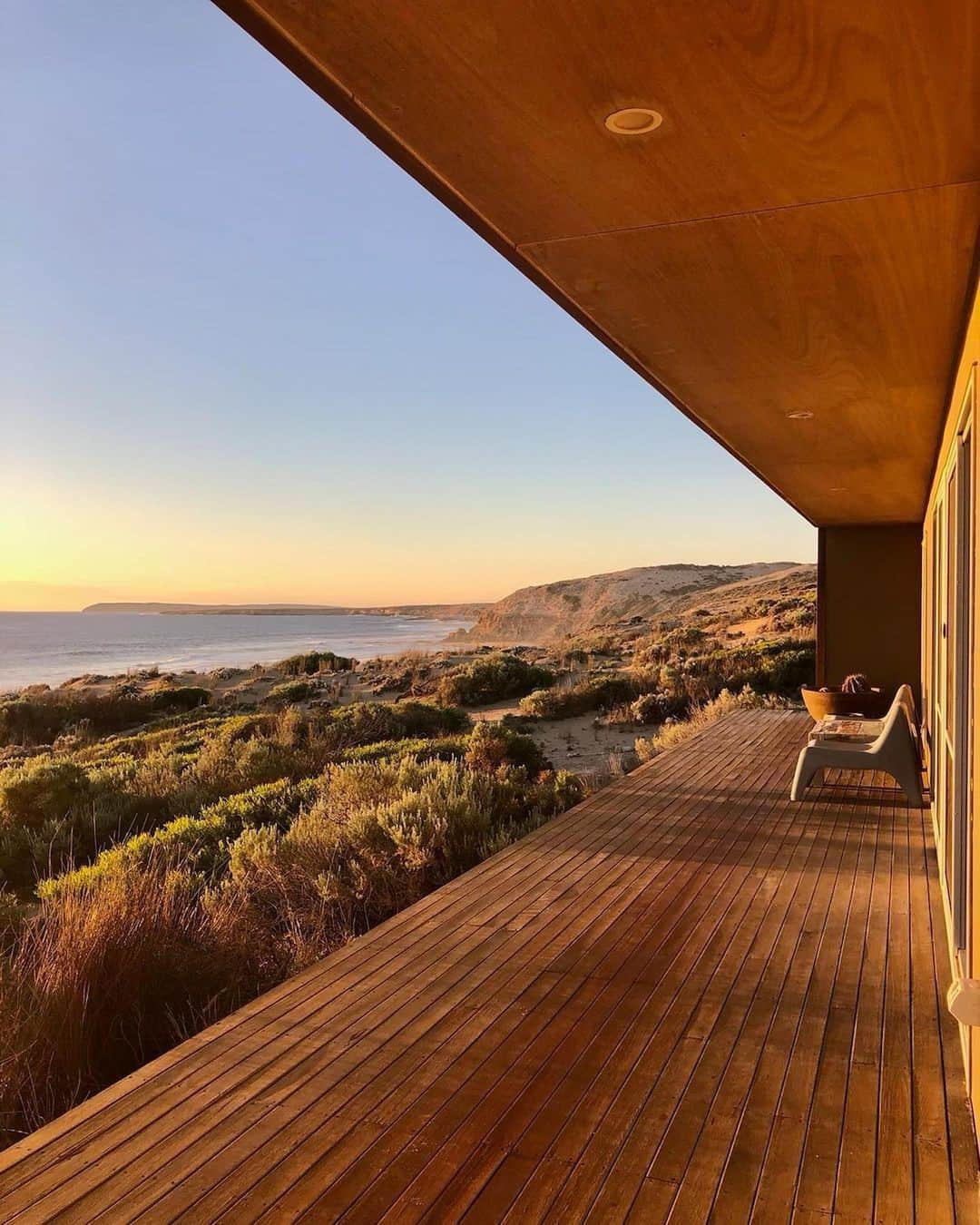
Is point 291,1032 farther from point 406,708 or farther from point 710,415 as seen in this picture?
point 406,708

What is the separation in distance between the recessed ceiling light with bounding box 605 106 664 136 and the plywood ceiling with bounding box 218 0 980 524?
3 cm

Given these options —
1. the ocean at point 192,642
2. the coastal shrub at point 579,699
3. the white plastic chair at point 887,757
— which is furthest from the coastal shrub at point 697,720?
the ocean at point 192,642

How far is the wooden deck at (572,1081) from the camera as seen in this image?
194 cm

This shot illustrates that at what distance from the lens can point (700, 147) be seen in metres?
1.92

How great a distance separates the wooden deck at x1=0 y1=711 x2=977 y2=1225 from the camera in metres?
1.94

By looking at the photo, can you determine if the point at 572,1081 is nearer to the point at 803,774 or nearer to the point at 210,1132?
the point at 210,1132

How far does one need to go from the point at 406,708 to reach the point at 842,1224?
1154cm

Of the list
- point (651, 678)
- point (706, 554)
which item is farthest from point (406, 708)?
point (706, 554)

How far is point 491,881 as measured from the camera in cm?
409

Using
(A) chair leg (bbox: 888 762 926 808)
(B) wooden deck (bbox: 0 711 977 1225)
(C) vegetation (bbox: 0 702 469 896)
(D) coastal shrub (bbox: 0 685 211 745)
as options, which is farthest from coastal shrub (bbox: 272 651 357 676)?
(B) wooden deck (bbox: 0 711 977 1225)

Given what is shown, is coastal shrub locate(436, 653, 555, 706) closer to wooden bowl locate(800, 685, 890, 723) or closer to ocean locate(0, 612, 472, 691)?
wooden bowl locate(800, 685, 890, 723)

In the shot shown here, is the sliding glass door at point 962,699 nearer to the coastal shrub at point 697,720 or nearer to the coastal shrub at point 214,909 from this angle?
the coastal shrub at point 214,909

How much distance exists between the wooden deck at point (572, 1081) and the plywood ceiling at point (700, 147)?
6.87 feet

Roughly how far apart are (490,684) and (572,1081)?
47.1 feet
